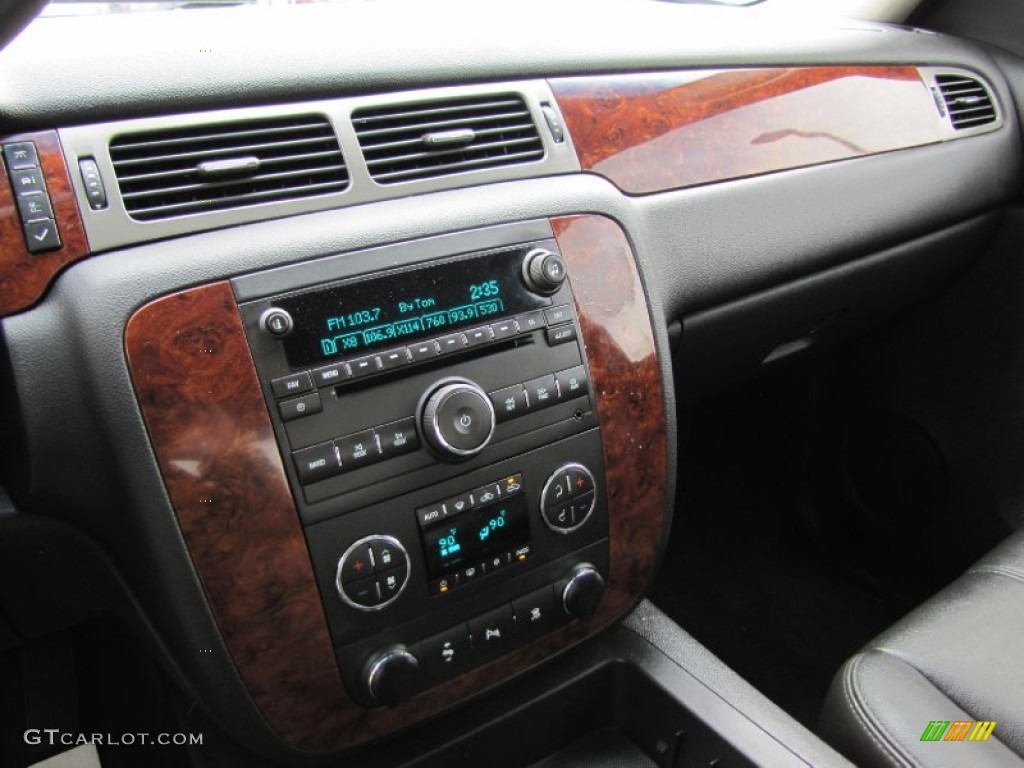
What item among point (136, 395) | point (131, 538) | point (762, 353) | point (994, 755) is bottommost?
point (994, 755)

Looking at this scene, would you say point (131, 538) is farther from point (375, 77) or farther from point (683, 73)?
point (683, 73)

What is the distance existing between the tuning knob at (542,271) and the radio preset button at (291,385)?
224 millimetres

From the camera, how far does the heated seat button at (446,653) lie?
0.77m

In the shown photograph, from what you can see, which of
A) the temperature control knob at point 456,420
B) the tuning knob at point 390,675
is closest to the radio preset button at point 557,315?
the temperature control knob at point 456,420

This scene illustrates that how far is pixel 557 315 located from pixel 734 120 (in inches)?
17.6

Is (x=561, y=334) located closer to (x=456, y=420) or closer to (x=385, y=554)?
(x=456, y=420)

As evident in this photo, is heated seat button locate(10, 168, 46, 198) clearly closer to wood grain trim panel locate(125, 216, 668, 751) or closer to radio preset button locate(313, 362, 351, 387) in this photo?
wood grain trim panel locate(125, 216, 668, 751)

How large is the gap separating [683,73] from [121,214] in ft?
2.25

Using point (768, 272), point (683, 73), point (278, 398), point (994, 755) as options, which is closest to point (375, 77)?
point (278, 398)

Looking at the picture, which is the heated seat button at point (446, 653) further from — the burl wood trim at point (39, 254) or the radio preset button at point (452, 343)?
the burl wood trim at point (39, 254)

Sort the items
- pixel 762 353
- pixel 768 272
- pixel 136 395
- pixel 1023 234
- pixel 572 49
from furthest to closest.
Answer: pixel 1023 234
pixel 762 353
pixel 768 272
pixel 572 49
pixel 136 395

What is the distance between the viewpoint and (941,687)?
35.0 inches

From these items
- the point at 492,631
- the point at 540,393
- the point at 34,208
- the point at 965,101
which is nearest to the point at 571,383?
the point at 540,393

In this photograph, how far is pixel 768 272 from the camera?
1.14 m
